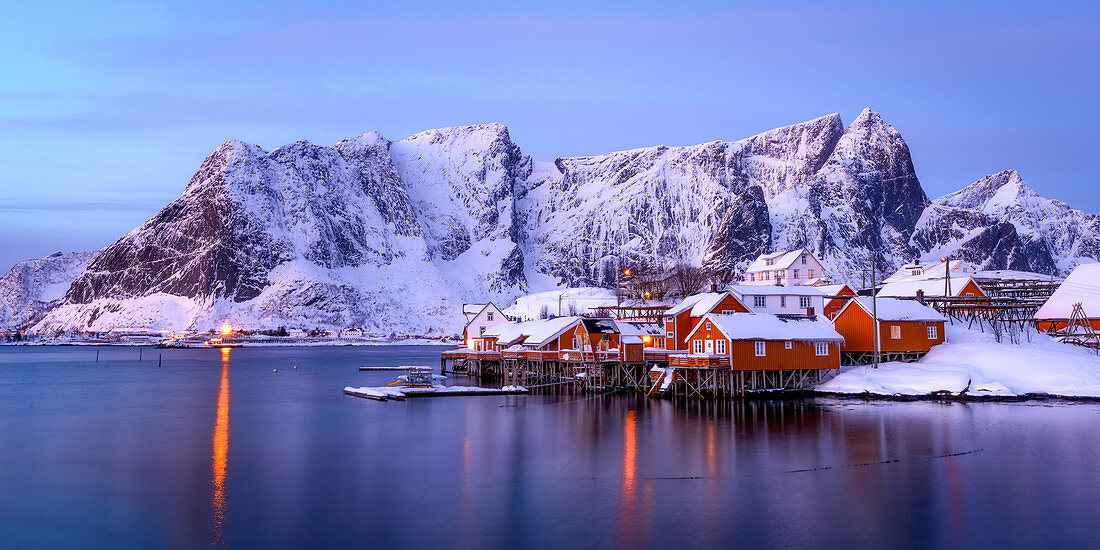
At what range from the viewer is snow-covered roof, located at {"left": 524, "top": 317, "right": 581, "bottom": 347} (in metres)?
80.8

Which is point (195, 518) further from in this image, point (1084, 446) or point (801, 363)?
point (801, 363)

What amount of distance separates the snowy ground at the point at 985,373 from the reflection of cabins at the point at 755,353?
264 centimetres

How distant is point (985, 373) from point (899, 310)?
10.1 metres

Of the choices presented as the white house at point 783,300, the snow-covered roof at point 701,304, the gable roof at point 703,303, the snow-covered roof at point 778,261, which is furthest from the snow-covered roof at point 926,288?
the snow-covered roof at point 701,304

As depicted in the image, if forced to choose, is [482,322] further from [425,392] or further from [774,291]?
[774,291]

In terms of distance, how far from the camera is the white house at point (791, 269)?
12975 cm

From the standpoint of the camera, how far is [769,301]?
77438 millimetres

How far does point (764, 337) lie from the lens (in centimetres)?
6231

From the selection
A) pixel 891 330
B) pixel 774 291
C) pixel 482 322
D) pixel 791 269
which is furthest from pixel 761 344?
pixel 791 269

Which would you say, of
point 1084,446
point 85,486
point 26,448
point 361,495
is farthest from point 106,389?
point 1084,446

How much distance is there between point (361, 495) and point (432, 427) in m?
19.9

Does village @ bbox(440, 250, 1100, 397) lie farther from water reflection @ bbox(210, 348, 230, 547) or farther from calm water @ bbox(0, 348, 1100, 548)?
water reflection @ bbox(210, 348, 230, 547)

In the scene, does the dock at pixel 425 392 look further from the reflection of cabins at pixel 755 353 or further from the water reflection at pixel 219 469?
the reflection of cabins at pixel 755 353

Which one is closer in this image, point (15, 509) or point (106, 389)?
point (15, 509)
